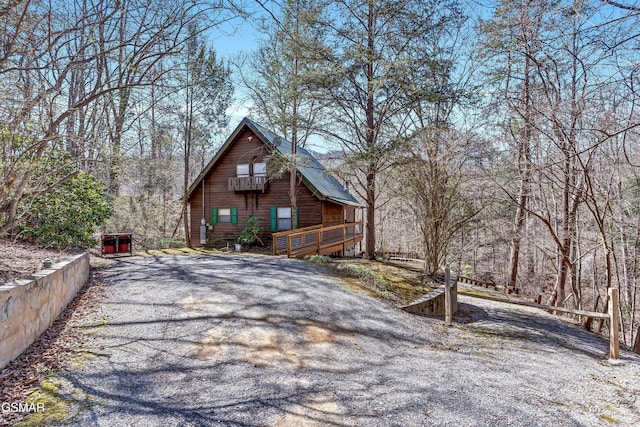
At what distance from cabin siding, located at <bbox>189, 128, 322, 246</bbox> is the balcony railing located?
45 centimetres

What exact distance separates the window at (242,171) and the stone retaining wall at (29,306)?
459 inches

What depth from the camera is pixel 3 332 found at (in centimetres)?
332

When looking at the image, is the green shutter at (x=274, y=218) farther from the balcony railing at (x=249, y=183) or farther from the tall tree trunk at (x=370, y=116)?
the tall tree trunk at (x=370, y=116)

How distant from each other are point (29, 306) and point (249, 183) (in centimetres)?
1263

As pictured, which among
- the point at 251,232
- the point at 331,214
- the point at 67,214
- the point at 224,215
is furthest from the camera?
the point at 331,214

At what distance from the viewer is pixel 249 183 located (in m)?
16.3

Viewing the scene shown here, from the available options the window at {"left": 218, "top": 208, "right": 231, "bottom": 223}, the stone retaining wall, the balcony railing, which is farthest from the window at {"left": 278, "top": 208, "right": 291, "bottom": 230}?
the stone retaining wall

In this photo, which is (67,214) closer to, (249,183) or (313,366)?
(249,183)

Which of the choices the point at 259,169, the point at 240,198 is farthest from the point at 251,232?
the point at 259,169

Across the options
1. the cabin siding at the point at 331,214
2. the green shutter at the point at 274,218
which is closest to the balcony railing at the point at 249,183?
the green shutter at the point at 274,218

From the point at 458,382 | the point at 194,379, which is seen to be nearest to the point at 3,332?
the point at 194,379

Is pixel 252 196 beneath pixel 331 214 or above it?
above

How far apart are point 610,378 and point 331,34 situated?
1068 centimetres

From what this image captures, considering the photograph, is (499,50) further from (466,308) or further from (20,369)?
(20,369)
